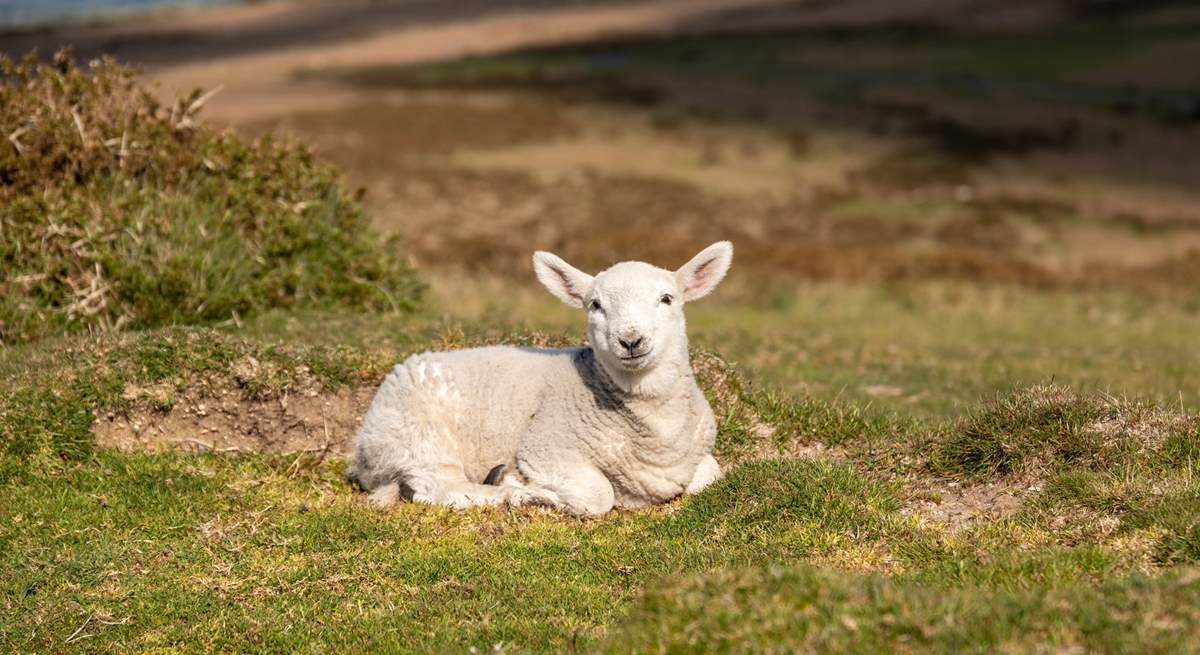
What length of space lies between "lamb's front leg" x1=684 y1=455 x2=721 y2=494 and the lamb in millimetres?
11

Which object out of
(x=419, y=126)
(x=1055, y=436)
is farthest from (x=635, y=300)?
(x=419, y=126)

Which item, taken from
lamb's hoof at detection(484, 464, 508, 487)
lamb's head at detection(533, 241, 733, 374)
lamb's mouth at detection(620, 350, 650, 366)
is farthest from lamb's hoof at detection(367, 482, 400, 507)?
lamb's mouth at detection(620, 350, 650, 366)

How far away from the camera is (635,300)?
959 cm

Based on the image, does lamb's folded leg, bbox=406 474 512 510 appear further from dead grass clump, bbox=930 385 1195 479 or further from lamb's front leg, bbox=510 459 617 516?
dead grass clump, bbox=930 385 1195 479

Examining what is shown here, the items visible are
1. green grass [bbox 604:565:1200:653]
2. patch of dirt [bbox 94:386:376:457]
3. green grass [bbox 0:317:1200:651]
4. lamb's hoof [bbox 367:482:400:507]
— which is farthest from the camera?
patch of dirt [bbox 94:386:376:457]

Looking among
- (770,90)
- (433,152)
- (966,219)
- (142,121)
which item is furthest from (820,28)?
(142,121)

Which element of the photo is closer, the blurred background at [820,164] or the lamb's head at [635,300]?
the lamb's head at [635,300]

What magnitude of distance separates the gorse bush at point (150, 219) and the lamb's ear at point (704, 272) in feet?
22.4

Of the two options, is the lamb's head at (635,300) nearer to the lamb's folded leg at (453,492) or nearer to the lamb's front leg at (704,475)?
the lamb's front leg at (704,475)

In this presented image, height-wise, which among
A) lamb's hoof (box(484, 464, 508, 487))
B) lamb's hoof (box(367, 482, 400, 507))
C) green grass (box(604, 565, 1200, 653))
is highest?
green grass (box(604, 565, 1200, 653))

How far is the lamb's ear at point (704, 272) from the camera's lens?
1011cm

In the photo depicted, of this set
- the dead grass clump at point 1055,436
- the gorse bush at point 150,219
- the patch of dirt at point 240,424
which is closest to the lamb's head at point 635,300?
the dead grass clump at point 1055,436

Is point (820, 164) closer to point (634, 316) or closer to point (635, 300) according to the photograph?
point (635, 300)

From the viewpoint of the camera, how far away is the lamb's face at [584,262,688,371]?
9.52 meters
